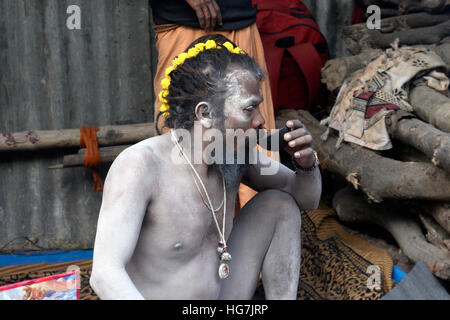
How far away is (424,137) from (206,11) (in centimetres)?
149

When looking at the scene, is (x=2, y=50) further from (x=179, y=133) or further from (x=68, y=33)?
(x=179, y=133)

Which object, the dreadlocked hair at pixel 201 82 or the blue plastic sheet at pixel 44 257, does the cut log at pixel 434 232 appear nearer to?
the dreadlocked hair at pixel 201 82

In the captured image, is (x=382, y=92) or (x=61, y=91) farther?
(x=61, y=91)

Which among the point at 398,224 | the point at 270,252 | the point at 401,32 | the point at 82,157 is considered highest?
the point at 401,32

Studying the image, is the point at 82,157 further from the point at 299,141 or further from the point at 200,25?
the point at 299,141

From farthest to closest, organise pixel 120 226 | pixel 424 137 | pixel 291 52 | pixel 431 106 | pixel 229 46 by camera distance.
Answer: pixel 291 52
pixel 431 106
pixel 424 137
pixel 229 46
pixel 120 226

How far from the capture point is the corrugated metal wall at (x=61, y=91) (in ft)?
13.9

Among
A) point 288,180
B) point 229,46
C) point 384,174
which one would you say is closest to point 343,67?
point 384,174

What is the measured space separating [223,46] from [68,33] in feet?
7.54

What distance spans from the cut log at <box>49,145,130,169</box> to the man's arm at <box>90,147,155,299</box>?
6.88ft

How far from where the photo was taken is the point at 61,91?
433 cm

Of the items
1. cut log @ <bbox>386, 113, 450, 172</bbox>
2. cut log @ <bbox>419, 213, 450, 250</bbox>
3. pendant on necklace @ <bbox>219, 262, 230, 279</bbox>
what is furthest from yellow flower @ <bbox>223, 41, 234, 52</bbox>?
cut log @ <bbox>419, 213, 450, 250</bbox>

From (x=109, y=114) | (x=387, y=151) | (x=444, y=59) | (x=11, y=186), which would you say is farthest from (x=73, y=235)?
(x=444, y=59)

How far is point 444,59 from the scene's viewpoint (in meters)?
3.96
